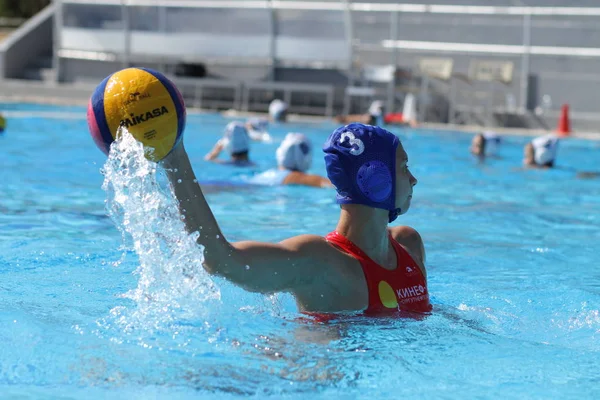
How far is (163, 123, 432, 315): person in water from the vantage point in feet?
9.54

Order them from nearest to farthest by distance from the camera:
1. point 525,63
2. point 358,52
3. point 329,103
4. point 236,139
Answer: point 236,139
point 525,63
point 329,103
point 358,52

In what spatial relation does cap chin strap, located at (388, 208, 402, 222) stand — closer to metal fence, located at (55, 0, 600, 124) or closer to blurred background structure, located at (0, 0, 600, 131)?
blurred background structure, located at (0, 0, 600, 131)

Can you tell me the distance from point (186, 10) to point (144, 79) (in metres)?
19.4

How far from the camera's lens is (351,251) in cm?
329

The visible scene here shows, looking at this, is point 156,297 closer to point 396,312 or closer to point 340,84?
point 396,312

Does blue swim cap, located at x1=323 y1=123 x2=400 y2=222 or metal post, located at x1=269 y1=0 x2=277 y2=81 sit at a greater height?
metal post, located at x1=269 y1=0 x2=277 y2=81

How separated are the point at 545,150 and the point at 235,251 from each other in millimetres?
9283

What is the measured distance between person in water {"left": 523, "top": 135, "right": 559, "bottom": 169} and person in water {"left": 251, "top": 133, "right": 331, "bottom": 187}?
3972mm

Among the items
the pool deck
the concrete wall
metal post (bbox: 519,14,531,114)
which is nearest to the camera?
the pool deck

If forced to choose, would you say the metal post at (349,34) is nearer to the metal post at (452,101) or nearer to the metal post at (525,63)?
the metal post at (452,101)

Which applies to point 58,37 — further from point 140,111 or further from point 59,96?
point 140,111

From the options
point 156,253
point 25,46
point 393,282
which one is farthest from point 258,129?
point 25,46

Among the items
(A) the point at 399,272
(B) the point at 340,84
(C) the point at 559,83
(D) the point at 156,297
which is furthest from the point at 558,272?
(B) the point at 340,84

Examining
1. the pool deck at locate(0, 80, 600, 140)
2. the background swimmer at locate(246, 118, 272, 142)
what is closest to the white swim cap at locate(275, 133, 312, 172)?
the background swimmer at locate(246, 118, 272, 142)
